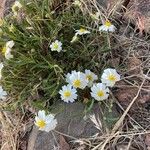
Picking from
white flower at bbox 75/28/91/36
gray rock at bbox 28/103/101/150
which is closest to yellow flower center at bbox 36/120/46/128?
gray rock at bbox 28/103/101/150

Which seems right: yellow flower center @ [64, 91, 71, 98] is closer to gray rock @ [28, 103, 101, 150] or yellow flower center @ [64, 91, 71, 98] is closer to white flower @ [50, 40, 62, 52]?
gray rock @ [28, 103, 101, 150]

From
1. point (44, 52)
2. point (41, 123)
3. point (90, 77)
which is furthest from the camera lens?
point (44, 52)

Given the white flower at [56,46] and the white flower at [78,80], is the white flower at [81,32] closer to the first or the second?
the white flower at [56,46]

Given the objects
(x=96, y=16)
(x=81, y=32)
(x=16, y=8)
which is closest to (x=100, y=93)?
(x=81, y=32)

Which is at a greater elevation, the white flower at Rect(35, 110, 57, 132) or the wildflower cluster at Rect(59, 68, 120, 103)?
the wildflower cluster at Rect(59, 68, 120, 103)

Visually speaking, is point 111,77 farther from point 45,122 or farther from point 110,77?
point 45,122

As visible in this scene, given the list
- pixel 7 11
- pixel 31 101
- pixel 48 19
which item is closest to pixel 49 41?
pixel 48 19
